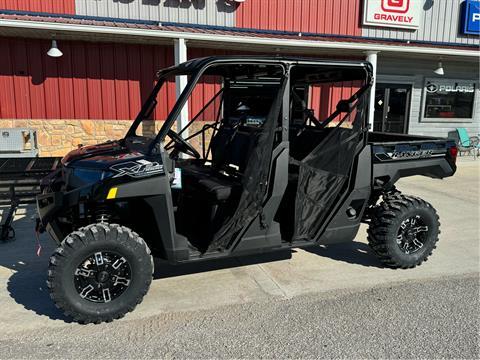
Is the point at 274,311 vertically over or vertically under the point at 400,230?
under

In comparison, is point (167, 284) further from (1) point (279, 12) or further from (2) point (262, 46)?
(1) point (279, 12)

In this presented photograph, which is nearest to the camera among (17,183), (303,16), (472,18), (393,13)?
(17,183)

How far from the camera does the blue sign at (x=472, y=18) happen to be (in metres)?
11.9

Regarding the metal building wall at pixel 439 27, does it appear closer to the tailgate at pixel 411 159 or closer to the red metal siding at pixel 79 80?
the red metal siding at pixel 79 80

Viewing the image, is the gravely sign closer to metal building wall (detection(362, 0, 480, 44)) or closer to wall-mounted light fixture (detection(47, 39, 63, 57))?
metal building wall (detection(362, 0, 480, 44))

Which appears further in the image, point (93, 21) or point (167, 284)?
point (93, 21)

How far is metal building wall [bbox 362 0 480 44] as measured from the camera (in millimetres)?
11659

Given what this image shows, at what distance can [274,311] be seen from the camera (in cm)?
344

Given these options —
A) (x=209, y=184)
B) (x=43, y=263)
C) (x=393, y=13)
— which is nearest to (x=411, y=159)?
(x=209, y=184)

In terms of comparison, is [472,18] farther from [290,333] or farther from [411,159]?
[290,333]

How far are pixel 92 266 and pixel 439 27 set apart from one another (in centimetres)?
1198

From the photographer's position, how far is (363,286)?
3936 mm

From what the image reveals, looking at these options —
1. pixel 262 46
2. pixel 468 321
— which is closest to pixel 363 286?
pixel 468 321

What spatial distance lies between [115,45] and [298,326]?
8.19 meters
